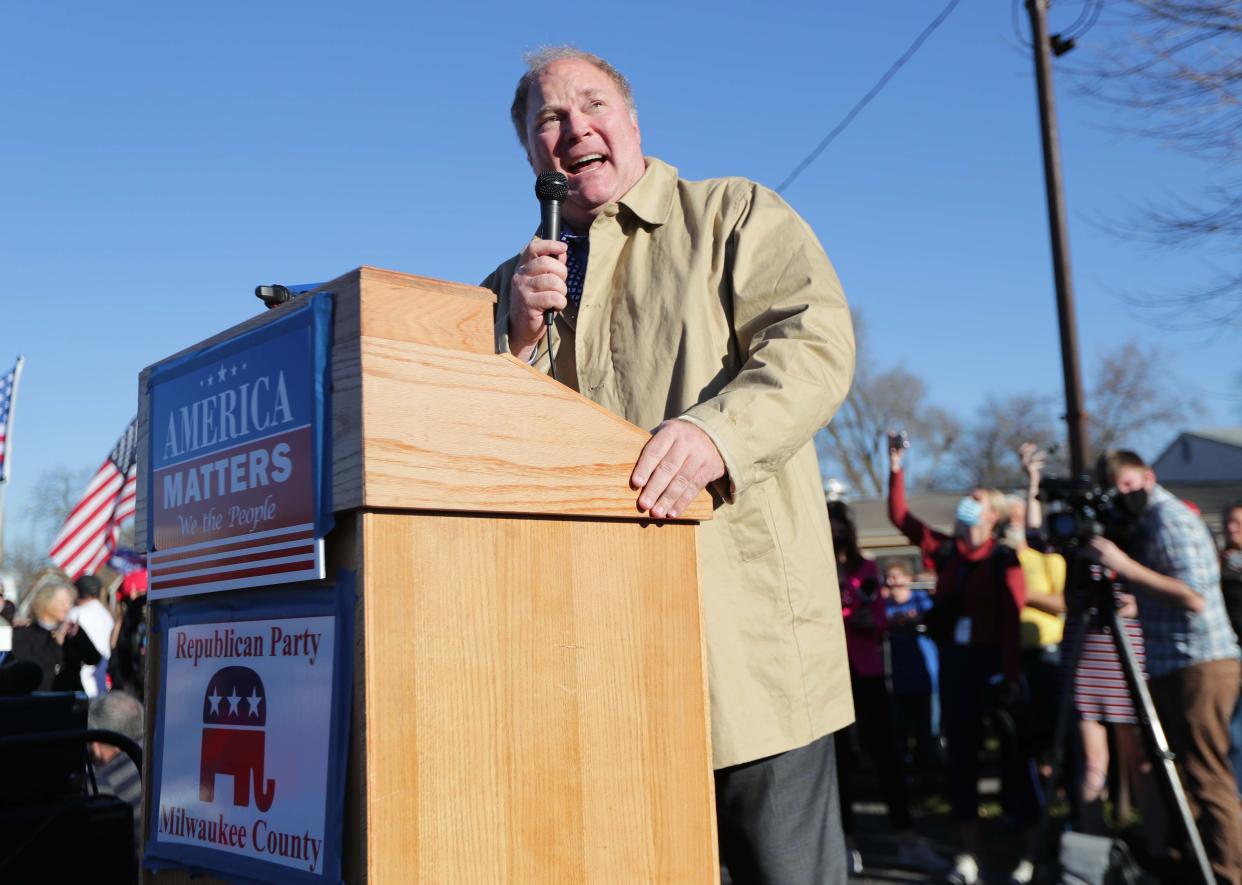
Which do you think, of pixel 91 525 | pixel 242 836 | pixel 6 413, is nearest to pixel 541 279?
pixel 242 836

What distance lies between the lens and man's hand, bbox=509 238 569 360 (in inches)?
78.8

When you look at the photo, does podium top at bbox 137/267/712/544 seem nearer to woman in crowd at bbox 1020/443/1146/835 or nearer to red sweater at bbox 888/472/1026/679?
woman in crowd at bbox 1020/443/1146/835

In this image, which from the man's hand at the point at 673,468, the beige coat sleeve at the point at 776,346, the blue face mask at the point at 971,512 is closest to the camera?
the man's hand at the point at 673,468

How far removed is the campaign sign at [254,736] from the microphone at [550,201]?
31.6 inches

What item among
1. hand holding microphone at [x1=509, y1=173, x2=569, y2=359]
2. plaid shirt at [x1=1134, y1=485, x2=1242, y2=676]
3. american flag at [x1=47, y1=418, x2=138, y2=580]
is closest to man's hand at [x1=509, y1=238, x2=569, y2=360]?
hand holding microphone at [x1=509, y1=173, x2=569, y2=359]

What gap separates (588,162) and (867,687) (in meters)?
5.51

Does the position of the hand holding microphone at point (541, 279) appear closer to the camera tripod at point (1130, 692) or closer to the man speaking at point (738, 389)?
the man speaking at point (738, 389)

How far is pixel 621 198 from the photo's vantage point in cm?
220

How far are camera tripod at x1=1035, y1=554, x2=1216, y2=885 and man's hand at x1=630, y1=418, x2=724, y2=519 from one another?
3.72 metres

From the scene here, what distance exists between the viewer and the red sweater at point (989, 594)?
6676 millimetres

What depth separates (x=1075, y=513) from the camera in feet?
16.6

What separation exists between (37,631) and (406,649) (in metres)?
8.81

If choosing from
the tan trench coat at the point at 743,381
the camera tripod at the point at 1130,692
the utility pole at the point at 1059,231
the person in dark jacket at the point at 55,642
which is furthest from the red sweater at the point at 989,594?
the person in dark jacket at the point at 55,642

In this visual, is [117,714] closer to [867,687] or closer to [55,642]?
[867,687]
